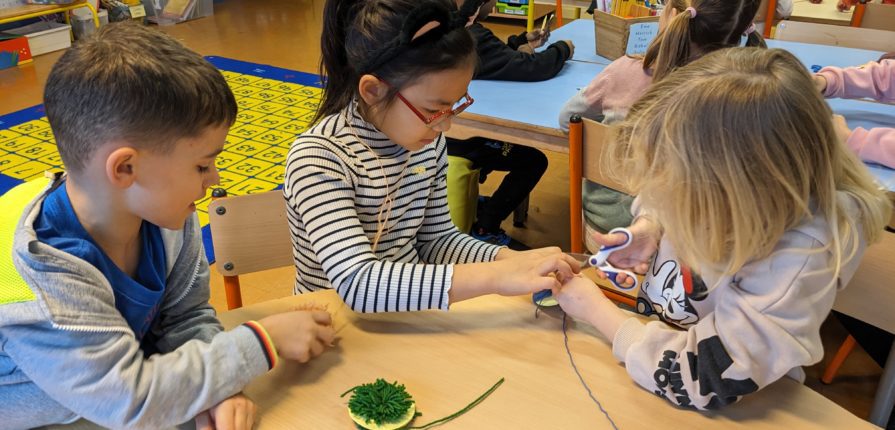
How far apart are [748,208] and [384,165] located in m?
0.63

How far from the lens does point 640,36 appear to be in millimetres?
2277

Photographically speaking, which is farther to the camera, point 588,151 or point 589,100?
point 589,100

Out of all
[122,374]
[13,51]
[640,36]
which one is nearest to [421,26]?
[122,374]

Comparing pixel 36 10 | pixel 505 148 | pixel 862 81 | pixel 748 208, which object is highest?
pixel 748 208

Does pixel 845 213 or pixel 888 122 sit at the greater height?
pixel 845 213

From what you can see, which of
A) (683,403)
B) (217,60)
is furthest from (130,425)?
(217,60)

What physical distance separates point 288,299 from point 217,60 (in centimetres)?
413

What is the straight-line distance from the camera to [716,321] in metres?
0.82

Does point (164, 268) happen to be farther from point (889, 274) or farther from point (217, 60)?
point (217, 60)

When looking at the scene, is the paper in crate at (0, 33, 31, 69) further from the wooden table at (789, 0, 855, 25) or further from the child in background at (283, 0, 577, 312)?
the wooden table at (789, 0, 855, 25)

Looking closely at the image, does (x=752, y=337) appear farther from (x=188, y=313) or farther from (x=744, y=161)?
(x=188, y=313)

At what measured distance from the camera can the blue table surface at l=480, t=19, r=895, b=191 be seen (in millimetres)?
Answer: 1864

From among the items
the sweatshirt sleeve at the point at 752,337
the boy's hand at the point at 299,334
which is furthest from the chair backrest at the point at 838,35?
the boy's hand at the point at 299,334

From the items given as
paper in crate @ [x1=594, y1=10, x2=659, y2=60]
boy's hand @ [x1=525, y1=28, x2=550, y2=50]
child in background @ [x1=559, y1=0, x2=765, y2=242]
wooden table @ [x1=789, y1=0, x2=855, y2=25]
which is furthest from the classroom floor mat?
wooden table @ [x1=789, y1=0, x2=855, y2=25]
